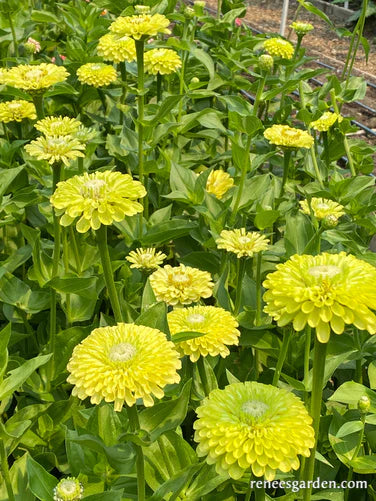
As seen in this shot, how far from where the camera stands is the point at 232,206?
1.83m

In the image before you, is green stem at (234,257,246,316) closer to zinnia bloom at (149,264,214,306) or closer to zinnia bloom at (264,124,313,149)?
zinnia bloom at (149,264,214,306)

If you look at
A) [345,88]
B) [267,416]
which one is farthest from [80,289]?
[345,88]

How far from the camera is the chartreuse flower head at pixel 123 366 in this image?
0.82 meters

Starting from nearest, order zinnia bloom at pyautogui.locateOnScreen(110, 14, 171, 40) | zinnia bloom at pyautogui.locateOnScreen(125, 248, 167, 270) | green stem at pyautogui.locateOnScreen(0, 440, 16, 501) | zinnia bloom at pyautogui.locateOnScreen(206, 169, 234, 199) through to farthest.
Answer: green stem at pyautogui.locateOnScreen(0, 440, 16, 501), zinnia bloom at pyautogui.locateOnScreen(125, 248, 167, 270), zinnia bloom at pyautogui.locateOnScreen(110, 14, 171, 40), zinnia bloom at pyautogui.locateOnScreen(206, 169, 234, 199)

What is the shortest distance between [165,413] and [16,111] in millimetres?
1163

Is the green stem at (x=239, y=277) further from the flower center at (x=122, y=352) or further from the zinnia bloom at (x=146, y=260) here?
the flower center at (x=122, y=352)

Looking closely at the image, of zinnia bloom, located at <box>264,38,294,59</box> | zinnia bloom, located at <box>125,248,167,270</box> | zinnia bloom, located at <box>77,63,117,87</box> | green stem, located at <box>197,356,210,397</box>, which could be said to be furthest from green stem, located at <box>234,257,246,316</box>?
zinnia bloom, located at <box>264,38,294,59</box>

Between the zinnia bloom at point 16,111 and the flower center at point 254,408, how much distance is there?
1.22 meters

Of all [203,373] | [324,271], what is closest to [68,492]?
[203,373]

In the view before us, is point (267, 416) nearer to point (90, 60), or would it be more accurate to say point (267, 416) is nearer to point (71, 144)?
point (71, 144)

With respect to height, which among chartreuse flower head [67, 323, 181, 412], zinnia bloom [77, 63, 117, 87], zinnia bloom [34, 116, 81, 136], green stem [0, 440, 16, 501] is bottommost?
green stem [0, 440, 16, 501]

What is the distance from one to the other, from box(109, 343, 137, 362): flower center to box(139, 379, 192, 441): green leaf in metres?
0.14

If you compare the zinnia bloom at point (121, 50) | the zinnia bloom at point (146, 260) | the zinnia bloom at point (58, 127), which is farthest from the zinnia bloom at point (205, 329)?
the zinnia bloom at point (121, 50)

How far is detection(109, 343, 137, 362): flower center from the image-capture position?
86 cm
